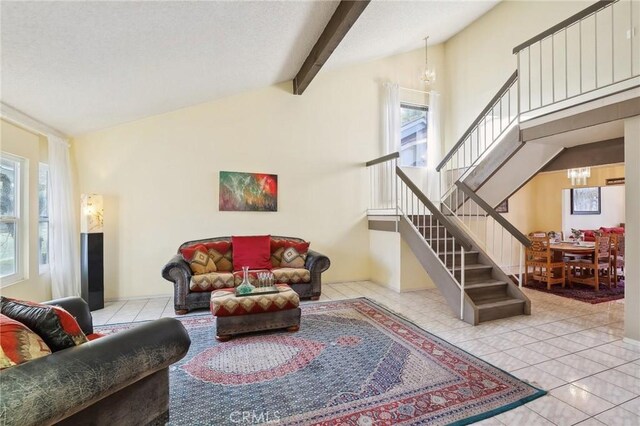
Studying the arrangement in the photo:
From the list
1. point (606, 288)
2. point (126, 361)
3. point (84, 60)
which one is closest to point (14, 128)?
point (84, 60)

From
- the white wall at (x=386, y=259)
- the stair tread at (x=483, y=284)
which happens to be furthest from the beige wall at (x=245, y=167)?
the stair tread at (x=483, y=284)

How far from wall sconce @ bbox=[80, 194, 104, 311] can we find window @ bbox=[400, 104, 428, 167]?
5.39 metres

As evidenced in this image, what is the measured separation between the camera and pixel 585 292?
189 inches

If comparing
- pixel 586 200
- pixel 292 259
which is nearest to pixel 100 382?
pixel 292 259

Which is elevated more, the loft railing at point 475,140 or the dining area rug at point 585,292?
the loft railing at point 475,140

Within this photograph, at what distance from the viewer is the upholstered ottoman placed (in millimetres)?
3004

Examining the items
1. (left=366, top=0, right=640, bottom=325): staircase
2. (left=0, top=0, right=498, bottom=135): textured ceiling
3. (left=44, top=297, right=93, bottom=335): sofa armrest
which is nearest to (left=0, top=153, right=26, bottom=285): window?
(left=0, top=0, right=498, bottom=135): textured ceiling

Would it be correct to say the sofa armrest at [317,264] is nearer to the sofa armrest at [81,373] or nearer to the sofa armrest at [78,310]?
the sofa armrest at [78,310]

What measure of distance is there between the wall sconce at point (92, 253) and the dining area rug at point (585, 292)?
6832mm

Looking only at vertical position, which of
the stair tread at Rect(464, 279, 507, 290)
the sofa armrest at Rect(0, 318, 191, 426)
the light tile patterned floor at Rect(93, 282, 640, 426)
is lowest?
the light tile patterned floor at Rect(93, 282, 640, 426)

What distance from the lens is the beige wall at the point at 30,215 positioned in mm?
3314

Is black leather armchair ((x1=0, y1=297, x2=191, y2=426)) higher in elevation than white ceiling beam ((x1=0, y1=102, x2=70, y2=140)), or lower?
lower

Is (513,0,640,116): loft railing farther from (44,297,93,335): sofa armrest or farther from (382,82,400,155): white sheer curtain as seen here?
(44,297,93,335): sofa armrest

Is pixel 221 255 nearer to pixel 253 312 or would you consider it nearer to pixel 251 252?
pixel 251 252
